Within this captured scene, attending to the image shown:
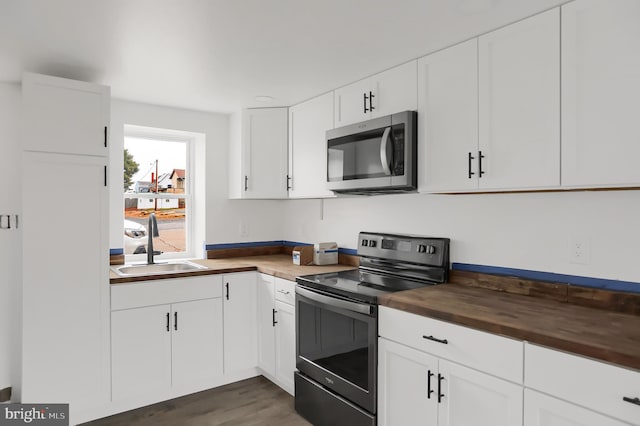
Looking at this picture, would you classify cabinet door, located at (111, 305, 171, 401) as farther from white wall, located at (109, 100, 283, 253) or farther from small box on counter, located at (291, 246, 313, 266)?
small box on counter, located at (291, 246, 313, 266)

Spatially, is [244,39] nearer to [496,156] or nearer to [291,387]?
[496,156]

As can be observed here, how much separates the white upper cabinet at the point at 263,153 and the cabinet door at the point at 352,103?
660 mm

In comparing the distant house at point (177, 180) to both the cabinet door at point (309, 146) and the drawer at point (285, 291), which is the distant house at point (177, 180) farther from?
the drawer at point (285, 291)

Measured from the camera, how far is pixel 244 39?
2.01 meters

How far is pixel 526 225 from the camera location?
2.08 meters

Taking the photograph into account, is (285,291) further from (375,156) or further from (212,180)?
(212,180)

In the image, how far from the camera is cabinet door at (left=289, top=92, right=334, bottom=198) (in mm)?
2916

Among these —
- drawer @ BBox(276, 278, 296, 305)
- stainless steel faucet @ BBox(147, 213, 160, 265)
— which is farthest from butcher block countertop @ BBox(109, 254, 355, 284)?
stainless steel faucet @ BBox(147, 213, 160, 265)

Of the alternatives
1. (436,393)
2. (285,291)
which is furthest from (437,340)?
(285,291)

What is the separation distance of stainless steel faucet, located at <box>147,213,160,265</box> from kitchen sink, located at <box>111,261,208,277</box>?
0.22ft

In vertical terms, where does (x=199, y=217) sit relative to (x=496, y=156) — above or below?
below

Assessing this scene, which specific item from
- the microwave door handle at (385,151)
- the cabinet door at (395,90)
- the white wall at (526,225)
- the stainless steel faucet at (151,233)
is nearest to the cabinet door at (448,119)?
the cabinet door at (395,90)

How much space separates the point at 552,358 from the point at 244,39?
189 cm

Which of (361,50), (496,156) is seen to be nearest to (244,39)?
(361,50)
